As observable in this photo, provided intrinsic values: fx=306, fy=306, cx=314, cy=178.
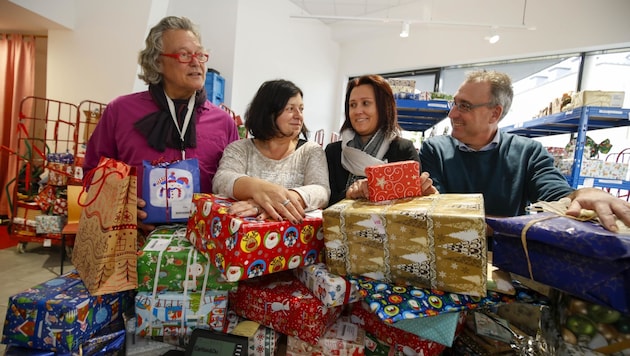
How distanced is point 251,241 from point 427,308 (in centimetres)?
43

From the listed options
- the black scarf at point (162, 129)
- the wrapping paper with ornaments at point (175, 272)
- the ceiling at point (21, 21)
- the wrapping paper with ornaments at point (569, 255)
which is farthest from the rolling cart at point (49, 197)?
the wrapping paper with ornaments at point (569, 255)

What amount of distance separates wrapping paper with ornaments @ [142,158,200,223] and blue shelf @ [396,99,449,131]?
1.86 meters

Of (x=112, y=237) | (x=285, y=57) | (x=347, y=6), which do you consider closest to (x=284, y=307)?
(x=112, y=237)

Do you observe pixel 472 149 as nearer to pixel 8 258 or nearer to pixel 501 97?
pixel 501 97

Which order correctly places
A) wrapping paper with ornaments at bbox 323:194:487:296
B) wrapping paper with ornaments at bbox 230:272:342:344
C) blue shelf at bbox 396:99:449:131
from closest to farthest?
1. wrapping paper with ornaments at bbox 323:194:487:296
2. wrapping paper with ornaments at bbox 230:272:342:344
3. blue shelf at bbox 396:99:449:131

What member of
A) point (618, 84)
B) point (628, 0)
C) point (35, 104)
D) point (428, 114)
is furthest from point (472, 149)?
point (35, 104)

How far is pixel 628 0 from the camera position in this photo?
3650 millimetres

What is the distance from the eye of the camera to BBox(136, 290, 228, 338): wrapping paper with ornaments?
2.71 feet

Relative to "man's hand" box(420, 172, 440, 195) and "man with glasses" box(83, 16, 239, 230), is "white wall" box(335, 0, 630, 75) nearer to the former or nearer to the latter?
"man's hand" box(420, 172, 440, 195)

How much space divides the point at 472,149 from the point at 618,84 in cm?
395

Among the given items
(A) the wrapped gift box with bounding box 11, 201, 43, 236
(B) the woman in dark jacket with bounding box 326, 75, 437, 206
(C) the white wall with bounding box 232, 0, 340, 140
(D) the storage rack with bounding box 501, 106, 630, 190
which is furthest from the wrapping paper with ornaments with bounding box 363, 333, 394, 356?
(C) the white wall with bounding box 232, 0, 340, 140

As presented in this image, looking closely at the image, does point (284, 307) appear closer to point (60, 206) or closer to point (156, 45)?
point (156, 45)

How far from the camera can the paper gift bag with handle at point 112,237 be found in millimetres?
831

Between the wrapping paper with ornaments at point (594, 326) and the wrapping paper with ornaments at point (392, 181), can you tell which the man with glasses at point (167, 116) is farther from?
the wrapping paper with ornaments at point (594, 326)
